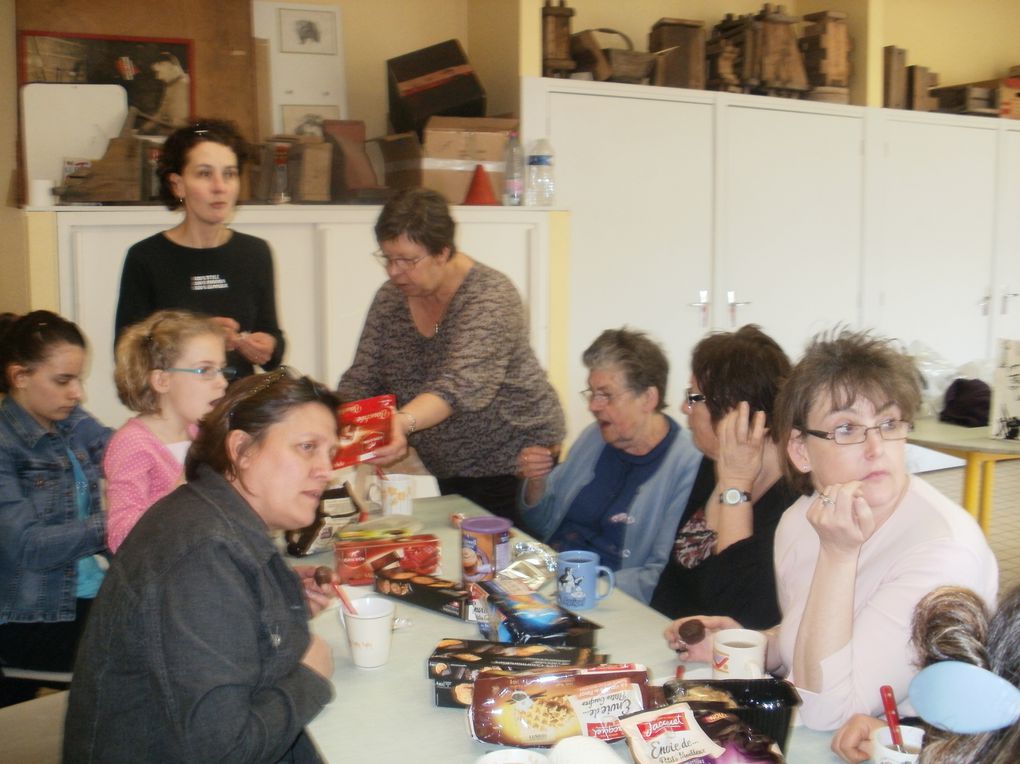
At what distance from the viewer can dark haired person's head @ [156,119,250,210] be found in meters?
2.76

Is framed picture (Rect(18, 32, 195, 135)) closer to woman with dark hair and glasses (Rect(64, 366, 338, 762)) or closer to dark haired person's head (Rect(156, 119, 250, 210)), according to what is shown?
dark haired person's head (Rect(156, 119, 250, 210))

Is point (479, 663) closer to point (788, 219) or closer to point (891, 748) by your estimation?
point (891, 748)

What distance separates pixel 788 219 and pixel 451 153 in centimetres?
228

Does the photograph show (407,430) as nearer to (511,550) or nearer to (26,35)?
(511,550)

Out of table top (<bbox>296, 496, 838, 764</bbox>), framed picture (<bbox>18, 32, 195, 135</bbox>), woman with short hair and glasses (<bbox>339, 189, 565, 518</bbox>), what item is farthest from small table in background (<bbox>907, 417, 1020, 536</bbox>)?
framed picture (<bbox>18, 32, 195, 135</bbox>)

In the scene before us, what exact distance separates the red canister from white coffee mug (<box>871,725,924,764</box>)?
902 mm

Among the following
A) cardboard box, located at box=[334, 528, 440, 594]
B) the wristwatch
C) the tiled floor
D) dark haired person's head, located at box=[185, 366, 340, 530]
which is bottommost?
the tiled floor

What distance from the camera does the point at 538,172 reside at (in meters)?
4.50

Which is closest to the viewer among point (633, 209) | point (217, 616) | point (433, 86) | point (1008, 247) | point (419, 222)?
point (217, 616)

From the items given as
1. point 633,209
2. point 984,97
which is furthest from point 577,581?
point 984,97

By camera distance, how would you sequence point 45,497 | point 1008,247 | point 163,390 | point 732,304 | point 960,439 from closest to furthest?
point 163,390, point 45,497, point 960,439, point 732,304, point 1008,247

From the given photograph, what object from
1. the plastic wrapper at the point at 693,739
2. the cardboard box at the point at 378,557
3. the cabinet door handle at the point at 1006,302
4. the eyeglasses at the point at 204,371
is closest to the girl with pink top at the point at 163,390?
the eyeglasses at the point at 204,371

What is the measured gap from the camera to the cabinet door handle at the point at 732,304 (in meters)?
5.39

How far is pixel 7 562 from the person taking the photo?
6.91 ft
